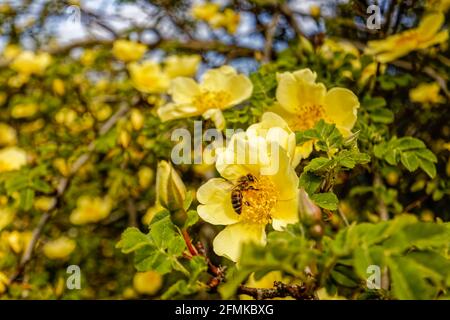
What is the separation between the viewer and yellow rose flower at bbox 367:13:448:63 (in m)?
1.83

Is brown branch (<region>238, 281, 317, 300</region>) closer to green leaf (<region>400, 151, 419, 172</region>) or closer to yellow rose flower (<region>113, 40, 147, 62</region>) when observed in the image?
green leaf (<region>400, 151, 419, 172</region>)

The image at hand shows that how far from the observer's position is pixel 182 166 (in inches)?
92.7

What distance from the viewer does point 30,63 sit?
2807mm

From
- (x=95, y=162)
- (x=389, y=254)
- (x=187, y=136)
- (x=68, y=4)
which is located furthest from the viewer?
(x=68, y=4)

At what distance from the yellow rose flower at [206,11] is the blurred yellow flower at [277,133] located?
1984mm

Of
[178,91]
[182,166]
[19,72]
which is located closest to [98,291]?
[182,166]

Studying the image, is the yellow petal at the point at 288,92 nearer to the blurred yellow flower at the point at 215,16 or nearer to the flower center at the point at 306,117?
the flower center at the point at 306,117

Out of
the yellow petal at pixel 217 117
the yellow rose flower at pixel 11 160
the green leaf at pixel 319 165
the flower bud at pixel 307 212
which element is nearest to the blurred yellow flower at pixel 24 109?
the yellow rose flower at pixel 11 160

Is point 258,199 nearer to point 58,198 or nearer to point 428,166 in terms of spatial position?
point 428,166

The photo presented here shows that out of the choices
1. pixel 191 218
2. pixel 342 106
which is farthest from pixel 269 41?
pixel 191 218

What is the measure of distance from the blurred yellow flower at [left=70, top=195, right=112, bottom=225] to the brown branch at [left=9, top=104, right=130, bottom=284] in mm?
540

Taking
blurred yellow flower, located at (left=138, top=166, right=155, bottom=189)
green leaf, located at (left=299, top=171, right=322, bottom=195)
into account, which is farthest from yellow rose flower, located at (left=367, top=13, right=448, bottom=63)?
blurred yellow flower, located at (left=138, top=166, right=155, bottom=189)
